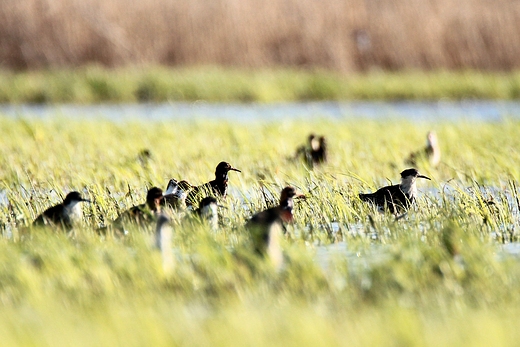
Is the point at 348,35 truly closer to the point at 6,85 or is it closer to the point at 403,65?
the point at 403,65

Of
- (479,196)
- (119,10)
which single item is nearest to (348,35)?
(119,10)

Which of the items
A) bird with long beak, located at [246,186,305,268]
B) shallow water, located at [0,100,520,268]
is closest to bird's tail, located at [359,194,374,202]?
bird with long beak, located at [246,186,305,268]

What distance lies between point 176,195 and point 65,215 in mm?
1009

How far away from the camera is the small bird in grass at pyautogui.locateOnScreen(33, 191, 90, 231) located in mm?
6336

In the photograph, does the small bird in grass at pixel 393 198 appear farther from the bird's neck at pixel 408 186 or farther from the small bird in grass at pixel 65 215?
the small bird in grass at pixel 65 215

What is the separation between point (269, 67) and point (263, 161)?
10.3 metres

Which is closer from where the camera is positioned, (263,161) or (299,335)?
(299,335)

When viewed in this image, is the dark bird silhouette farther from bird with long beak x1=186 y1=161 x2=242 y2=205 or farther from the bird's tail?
the bird's tail

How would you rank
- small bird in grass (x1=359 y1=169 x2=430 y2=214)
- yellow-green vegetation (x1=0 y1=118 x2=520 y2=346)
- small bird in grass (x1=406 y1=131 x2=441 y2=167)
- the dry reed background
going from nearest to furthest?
1. yellow-green vegetation (x1=0 y1=118 x2=520 y2=346)
2. small bird in grass (x1=359 y1=169 x2=430 y2=214)
3. small bird in grass (x1=406 y1=131 x2=441 y2=167)
4. the dry reed background

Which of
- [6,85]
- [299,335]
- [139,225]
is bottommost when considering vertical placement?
[299,335]

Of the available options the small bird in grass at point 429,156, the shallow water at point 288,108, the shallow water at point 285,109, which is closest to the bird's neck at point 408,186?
the small bird in grass at point 429,156

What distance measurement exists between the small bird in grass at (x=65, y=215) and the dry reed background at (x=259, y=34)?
44.8ft

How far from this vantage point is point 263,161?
34.0 ft

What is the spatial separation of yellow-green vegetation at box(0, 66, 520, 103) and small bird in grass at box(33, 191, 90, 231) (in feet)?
39.6
